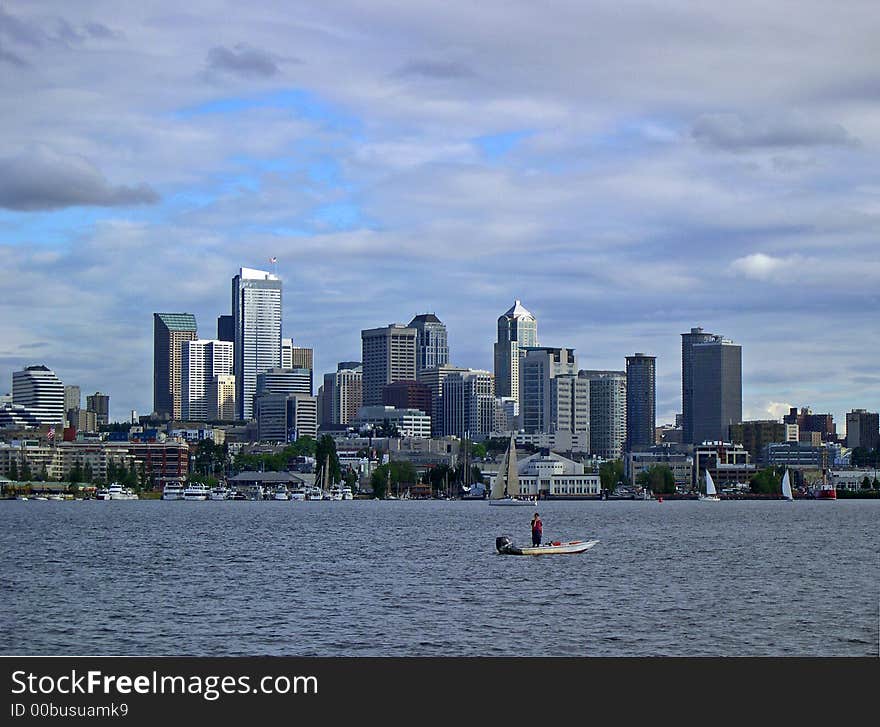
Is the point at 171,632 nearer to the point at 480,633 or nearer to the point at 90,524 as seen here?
the point at 480,633

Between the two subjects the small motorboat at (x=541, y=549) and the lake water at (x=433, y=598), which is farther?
the small motorboat at (x=541, y=549)

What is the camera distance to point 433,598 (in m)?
75.8

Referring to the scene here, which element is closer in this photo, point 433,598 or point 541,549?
point 433,598

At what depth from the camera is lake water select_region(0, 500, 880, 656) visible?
59.1m

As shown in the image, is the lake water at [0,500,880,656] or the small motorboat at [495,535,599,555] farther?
the small motorboat at [495,535,599,555]

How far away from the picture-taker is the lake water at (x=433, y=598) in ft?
194

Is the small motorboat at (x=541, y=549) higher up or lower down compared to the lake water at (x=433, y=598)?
higher up

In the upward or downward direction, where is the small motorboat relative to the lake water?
upward

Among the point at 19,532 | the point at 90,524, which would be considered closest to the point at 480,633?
the point at 19,532

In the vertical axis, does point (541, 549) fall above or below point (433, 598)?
above
